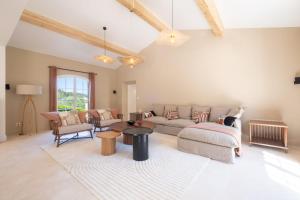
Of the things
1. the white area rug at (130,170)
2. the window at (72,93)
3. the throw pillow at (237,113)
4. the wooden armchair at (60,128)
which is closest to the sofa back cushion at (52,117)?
the wooden armchair at (60,128)

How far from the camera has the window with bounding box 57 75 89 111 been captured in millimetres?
5742

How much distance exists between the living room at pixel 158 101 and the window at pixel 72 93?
0.13 feet

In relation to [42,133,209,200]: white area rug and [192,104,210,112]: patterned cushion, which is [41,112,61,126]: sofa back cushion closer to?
[42,133,209,200]: white area rug

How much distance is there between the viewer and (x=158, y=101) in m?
6.18

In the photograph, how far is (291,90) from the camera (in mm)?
3795

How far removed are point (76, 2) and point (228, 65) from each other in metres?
4.49

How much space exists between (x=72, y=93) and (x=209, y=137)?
17.9 ft

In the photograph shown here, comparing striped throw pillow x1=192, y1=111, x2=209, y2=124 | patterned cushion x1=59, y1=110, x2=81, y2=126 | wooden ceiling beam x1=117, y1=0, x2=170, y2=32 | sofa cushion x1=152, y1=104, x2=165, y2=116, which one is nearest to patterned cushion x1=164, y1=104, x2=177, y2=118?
sofa cushion x1=152, y1=104, x2=165, y2=116

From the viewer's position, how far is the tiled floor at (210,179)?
193 centimetres

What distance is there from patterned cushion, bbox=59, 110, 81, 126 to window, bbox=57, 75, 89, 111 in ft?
6.36

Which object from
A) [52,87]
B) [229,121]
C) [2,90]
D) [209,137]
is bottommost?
[209,137]

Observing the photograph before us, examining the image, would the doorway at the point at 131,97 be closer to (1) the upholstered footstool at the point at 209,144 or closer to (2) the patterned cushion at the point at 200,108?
(2) the patterned cushion at the point at 200,108

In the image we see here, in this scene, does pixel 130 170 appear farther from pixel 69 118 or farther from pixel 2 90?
pixel 2 90

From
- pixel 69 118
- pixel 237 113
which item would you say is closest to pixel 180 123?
pixel 237 113
